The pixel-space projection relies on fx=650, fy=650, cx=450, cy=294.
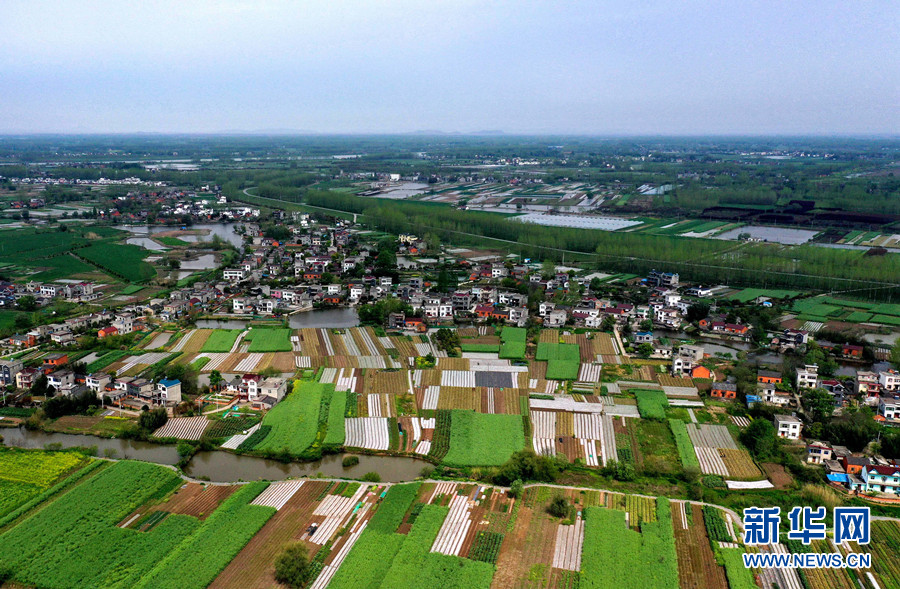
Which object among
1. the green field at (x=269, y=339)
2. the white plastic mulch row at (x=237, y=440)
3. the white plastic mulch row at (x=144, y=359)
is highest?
the white plastic mulch row at (x=144, y=359)

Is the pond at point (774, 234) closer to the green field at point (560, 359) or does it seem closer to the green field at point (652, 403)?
the green field at point (560, 359)

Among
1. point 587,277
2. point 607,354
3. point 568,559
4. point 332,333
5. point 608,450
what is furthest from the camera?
point 587,277

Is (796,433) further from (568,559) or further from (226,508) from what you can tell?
(226,508)

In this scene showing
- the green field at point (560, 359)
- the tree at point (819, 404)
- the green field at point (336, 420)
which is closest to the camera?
the green field at point (336, 420)

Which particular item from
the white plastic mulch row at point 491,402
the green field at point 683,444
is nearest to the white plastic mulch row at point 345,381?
the white plastic mulch row at point 491,402

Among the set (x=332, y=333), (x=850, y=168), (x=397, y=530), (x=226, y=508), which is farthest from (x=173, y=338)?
(x=850, y=168)

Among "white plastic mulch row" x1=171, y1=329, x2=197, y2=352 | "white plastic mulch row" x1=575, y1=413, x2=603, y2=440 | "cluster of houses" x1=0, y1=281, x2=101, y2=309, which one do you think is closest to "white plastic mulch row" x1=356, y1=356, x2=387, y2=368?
"white plastic mulch row" x1=171, y1=329, x2=197, y2=352
